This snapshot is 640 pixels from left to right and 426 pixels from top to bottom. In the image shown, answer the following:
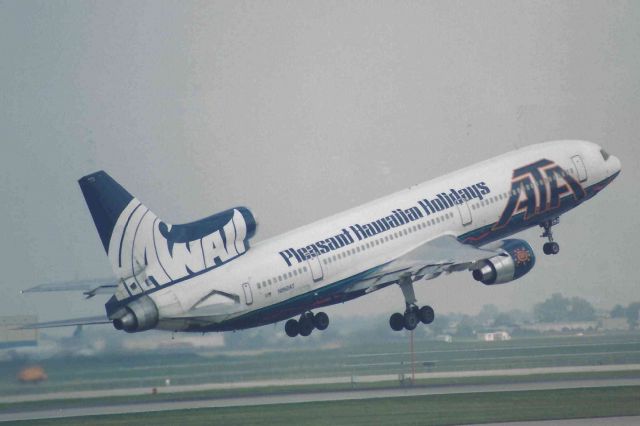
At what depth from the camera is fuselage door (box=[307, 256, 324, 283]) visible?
2808 inches

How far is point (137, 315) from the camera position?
65.9 metres

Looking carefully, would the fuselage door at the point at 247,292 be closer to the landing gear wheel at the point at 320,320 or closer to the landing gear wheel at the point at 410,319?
the landing gear wheel at the point at 320,320

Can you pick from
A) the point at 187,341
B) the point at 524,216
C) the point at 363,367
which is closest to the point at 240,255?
the point at 524,216

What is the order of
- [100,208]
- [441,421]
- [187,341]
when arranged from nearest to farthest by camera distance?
[100,208], [441,421], [187,341]

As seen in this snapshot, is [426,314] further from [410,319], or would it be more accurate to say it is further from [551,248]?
[551,248]

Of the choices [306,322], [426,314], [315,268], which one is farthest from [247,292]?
[426,314]

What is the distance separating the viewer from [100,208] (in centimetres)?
6625

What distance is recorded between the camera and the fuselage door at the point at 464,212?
78.2m

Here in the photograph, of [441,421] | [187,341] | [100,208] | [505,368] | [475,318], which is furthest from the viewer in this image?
[475,318]

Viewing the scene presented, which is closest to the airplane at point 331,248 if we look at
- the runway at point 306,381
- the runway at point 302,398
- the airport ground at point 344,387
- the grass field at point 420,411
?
the grass field at point 420,411

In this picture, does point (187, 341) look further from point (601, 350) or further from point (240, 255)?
point (601, 350)

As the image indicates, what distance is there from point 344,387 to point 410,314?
17.8 metres

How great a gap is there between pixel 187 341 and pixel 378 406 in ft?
58.9

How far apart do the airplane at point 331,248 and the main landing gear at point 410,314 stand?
2.2 inches
